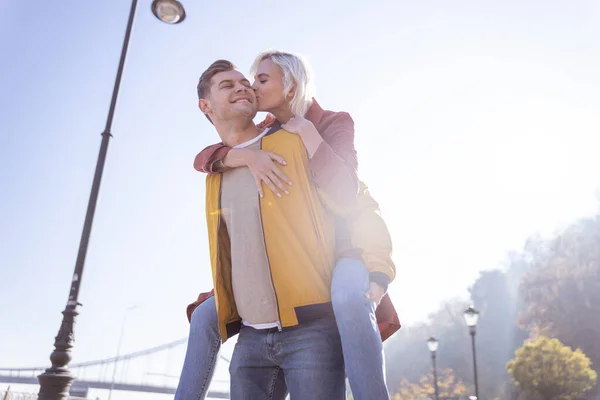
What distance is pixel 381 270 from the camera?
201 centimetres

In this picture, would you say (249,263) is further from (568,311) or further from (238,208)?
(568,311)

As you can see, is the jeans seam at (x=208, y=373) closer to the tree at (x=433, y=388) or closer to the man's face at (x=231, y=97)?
the man's face at (x=231, y=97)

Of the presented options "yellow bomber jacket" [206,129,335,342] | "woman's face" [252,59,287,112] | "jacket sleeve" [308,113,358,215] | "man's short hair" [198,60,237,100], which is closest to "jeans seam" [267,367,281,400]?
"yellow bomber jacket" [206,129,335,342]

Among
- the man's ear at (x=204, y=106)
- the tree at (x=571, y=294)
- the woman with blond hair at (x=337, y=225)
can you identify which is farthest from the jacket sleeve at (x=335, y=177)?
the tree at (x=571, y=294)

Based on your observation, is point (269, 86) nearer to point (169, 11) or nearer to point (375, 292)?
point (375, 292)

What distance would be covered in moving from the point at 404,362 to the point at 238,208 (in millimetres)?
73686

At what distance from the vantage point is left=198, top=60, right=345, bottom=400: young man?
2.07 meters

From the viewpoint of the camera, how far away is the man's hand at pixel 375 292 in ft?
6.41

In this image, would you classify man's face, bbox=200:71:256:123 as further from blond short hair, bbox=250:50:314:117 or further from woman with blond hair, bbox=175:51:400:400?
blond short hair, bbox=250:50:314:117

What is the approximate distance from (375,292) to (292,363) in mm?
500

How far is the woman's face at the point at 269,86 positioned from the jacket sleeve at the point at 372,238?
2.21ft

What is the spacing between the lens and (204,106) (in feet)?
8.54

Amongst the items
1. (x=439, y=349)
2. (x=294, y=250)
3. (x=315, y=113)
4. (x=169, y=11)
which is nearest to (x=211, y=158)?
(x=315, y=113)

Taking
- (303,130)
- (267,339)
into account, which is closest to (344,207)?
(303,130)
